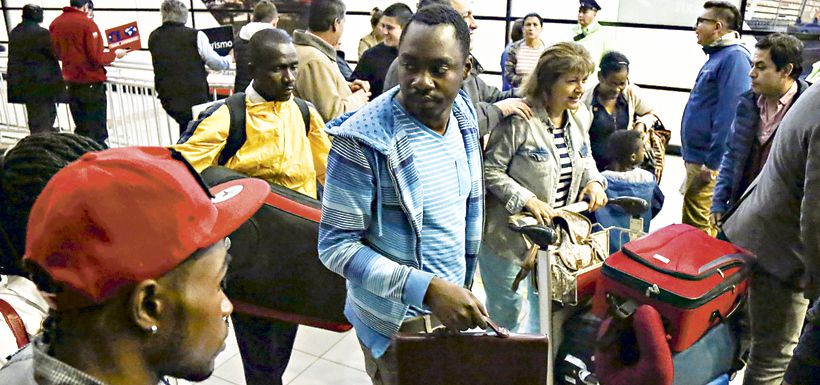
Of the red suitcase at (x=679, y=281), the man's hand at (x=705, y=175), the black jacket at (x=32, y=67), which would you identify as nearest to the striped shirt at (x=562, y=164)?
the red suitcase at (x=679, y=281)

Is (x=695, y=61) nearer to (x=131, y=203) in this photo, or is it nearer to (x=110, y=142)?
(x=110, y=142)

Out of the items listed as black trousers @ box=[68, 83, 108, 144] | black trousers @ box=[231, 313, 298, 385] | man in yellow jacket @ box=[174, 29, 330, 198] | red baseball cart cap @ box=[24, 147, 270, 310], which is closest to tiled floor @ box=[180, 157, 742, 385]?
black trousers @ box=[231, 313, 298, 385]

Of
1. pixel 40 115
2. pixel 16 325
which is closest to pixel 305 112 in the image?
pixel 16 325

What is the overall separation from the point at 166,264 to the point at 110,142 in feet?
23.2

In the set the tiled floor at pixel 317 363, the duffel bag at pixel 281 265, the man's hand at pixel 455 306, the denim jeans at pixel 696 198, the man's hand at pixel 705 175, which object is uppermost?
the man's hand at pixel 455 306

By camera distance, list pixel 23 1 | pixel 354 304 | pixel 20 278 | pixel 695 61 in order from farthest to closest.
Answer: pixel 23 1 → pixel 695 61 → pixel 354 304 → pixel 20 278

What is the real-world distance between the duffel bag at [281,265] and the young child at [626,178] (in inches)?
52.2

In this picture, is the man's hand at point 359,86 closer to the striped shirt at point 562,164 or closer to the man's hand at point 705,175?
the striped shirt at point 562,164

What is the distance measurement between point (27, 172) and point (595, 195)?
6.50ft

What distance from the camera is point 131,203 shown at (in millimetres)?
896

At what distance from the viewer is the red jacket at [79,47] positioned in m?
6.09

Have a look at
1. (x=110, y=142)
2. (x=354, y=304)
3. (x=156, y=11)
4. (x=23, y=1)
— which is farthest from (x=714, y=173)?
(x=23, y=1)

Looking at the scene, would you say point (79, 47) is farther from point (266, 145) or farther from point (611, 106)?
point (611, 106)

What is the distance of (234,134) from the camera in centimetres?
249
